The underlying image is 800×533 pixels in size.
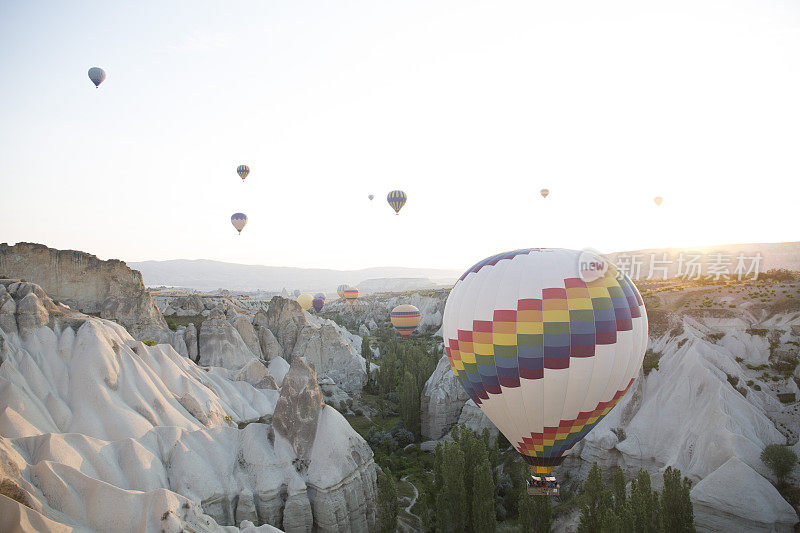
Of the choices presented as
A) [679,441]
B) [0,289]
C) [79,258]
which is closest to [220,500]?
[0,289]

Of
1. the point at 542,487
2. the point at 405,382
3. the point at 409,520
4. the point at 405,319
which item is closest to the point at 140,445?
the point at 409,520

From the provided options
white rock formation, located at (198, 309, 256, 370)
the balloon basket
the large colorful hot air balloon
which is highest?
the large colorful hot air balloon

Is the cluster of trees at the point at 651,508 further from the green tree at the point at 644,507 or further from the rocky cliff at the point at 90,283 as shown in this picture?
the rocky cliff at the point at 90,283

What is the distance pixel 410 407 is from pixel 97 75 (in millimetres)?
35993

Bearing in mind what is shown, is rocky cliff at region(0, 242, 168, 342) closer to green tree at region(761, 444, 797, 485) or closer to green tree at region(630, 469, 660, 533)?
green tree at region(630, 469, 660, 533)

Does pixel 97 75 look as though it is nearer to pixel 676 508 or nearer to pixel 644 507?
pixel 644 507

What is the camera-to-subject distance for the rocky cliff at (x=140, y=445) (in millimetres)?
12578

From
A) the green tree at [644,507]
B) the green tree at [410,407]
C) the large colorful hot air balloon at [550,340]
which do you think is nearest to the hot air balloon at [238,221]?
the green tree at [410,407]

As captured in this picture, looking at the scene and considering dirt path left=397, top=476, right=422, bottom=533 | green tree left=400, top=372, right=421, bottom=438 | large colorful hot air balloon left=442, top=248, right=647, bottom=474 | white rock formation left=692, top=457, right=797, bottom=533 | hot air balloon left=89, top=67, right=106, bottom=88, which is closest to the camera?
large colorful hot air balloon left=442, top=248, right=647, bottom=474

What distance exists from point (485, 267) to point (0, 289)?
73.7 ft

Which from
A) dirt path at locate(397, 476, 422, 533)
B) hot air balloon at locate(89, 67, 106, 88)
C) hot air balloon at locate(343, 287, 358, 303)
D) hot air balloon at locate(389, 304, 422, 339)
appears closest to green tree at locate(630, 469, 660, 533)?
dirt path at locate(397, 476, 422, 533)

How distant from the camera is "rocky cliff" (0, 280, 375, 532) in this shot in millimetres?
12578

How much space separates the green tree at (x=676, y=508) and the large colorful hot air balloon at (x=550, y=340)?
4.21 metres

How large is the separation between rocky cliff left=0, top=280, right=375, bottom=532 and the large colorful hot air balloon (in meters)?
8.15
